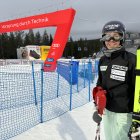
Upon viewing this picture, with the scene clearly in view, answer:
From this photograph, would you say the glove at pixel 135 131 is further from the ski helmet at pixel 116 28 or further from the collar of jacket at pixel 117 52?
the ski helmet at pixel 116 28

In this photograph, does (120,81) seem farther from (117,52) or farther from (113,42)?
(113,42)

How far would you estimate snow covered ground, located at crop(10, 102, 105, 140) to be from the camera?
4.56 metres

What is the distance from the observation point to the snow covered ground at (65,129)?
456 centimetres

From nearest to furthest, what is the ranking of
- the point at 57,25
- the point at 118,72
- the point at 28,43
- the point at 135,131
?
the point at 135,131, the point at 118,72, the point at 57,25, the point at 28,43

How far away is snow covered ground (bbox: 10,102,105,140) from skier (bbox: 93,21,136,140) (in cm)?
170

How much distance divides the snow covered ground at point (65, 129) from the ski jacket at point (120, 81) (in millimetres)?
1755

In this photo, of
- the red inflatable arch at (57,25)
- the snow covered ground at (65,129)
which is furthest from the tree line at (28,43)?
the snow covered ground at (65,129)

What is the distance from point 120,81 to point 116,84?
50 mm

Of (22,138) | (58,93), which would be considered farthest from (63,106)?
(22,138)

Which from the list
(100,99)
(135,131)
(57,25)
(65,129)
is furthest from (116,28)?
(57,25)

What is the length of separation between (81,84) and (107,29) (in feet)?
29.6

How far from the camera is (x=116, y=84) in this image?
8.02 ft

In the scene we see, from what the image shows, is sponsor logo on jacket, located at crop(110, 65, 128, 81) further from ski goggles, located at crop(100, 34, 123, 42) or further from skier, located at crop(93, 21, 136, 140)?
ski goggles, located at crop(100, 34, 123, 42)

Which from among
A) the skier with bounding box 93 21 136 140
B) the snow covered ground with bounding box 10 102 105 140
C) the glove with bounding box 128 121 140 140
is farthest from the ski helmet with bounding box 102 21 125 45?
the snow covered ground with bounding box 10 102 105 140
